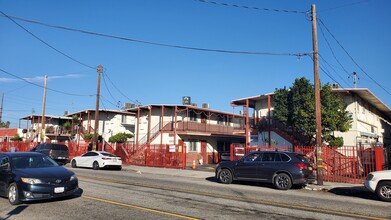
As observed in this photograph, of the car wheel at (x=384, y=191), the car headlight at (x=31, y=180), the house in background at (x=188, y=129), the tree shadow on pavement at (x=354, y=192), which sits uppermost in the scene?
the house in background at (x=188, y=129)

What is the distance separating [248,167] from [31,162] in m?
9.51

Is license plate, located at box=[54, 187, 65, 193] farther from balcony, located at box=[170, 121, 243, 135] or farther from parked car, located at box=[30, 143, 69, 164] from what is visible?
balcony, located at box=[170, 121, 243, 135]

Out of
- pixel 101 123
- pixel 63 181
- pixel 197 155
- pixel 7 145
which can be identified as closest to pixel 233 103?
pixel 197 155

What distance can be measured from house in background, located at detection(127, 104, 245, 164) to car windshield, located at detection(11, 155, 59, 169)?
2432cm

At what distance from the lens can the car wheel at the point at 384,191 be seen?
1205cm

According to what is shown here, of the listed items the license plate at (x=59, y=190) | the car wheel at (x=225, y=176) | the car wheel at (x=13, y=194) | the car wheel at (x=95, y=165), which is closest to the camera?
the car wheel at (x=13, y=194)

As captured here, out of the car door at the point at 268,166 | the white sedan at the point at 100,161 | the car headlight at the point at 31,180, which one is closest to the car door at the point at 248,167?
the car door at the point at 268,166

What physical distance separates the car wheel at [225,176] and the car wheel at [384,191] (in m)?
6.59

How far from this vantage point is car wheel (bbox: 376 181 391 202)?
1205 centimetres

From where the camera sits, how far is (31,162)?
10.3 metres

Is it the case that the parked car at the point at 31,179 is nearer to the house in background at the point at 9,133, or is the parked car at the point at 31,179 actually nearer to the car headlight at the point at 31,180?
the car headlight at the point at 31,180

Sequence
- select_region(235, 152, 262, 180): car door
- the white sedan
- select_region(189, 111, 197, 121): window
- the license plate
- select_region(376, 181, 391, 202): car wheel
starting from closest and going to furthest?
the license plate, select_region(376, 181, 391, 202): car wheel, select_region(235, 152, 262, 180): car door, the white sedan, select_region(189, 111, 197, 121): window

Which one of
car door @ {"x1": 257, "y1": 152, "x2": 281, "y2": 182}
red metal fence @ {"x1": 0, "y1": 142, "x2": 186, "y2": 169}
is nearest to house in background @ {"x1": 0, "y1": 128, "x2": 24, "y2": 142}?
red metal fence @ {"x1": 0, "y1": 142, "x2": 186, "y2": 169}

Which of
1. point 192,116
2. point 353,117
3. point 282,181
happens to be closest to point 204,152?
point 192,116
